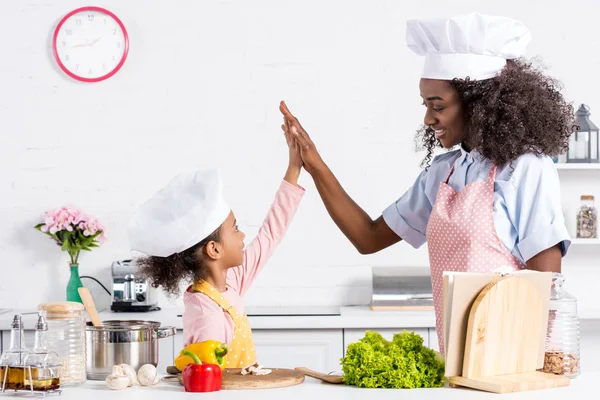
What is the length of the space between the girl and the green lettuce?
1.60 ft

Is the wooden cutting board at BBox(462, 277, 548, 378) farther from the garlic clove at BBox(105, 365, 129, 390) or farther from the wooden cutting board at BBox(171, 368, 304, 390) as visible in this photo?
the garlic clove at BBox(105, 365, 129, 390)

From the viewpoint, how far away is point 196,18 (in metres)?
3.80

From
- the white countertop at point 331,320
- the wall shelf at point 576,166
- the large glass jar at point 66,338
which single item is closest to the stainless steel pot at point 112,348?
the large glass jar at point 66,338

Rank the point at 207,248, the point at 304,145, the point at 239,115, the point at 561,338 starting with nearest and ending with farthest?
1. the point at 561,338
2. the point at 207,248
3. the point at 304,145
4. the point at 239,115

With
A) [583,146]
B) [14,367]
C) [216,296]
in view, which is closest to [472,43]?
[216,296]

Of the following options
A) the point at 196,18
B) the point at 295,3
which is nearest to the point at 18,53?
the point at 196,18

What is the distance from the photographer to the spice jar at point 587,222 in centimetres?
363

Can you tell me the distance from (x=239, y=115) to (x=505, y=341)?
2.32 metres

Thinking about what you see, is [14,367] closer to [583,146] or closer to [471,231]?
[471,231]

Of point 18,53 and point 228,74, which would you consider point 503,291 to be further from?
point 18,53

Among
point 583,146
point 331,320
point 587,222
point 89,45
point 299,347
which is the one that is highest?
point 89,45

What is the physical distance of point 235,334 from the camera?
2133 millimetres

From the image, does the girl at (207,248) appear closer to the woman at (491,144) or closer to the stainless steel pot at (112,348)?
the stainless steel pot at (112,348)

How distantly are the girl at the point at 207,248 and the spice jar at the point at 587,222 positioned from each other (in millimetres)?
1678
